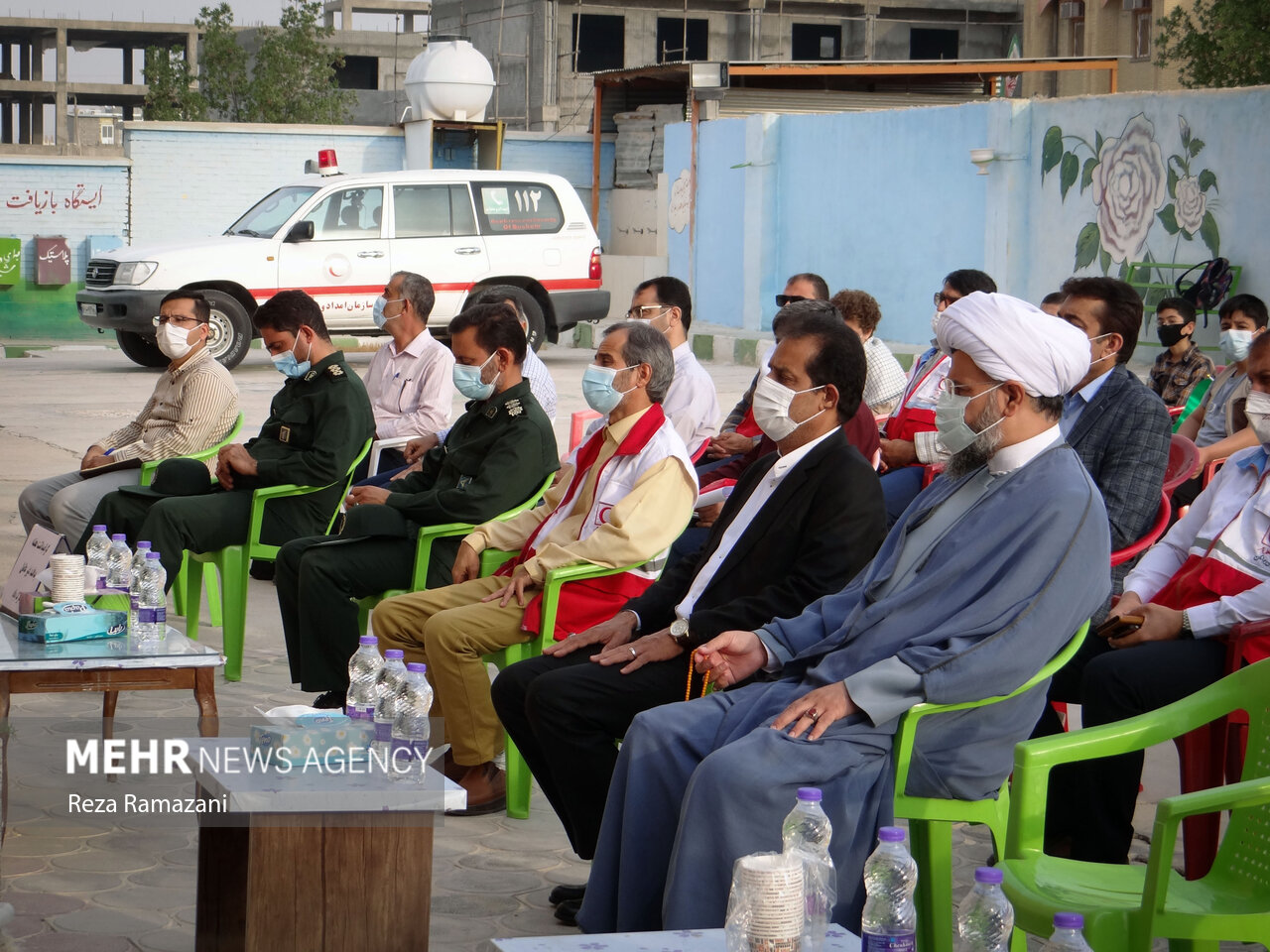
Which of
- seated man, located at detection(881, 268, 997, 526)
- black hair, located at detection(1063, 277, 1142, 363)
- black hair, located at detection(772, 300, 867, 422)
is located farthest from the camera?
seated man, located at detection(881, 268, 997, 526)

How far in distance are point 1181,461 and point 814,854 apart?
10.5ft

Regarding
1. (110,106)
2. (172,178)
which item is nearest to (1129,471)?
(172,178)

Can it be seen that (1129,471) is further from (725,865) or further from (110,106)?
(110,106)

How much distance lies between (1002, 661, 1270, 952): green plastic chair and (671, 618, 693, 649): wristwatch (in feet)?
3.47

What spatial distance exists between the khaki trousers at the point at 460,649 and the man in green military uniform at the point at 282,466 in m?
1.51

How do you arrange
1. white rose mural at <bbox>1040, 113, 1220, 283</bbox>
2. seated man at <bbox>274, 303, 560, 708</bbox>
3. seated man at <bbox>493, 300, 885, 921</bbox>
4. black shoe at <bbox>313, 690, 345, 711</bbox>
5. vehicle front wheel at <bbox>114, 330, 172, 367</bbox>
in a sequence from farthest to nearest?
vehicle front wheel at <bbox>114, 330, 172, 367</bbox> < white rose mural at <bbox>1040, 113, 1220, 283</bbox> < black shoe at <bbox>313, 690, 345, 711</bbox> < seated man at <bbox>274, 303, 560, 708</bbox> < seated man at <bbox>493, 300, 885, 921</bbox>

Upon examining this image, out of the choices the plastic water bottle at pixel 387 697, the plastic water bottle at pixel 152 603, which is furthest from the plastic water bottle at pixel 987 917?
the plastic water bottle at pixel 152 603

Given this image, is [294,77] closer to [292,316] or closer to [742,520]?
[292,316]

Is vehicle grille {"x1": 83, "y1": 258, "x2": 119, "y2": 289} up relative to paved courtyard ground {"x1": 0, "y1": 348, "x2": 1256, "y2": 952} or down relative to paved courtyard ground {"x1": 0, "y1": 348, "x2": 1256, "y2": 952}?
up

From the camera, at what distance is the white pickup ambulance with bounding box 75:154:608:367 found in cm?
1602

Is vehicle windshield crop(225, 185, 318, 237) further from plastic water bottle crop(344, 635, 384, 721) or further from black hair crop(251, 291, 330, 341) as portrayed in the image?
plastic water bottle crop(344, 635, 384, 721)

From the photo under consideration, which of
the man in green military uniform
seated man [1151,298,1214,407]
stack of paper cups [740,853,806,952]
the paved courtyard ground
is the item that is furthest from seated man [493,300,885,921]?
seated man [1151,298,1214,407]

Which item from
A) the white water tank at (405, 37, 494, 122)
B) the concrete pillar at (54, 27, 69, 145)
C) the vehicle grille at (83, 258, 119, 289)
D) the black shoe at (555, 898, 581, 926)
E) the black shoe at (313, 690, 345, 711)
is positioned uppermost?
the concrete pillar at (54, 27, 69, 145)

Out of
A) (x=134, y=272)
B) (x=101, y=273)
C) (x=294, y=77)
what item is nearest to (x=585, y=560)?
(x=134, y=272)
